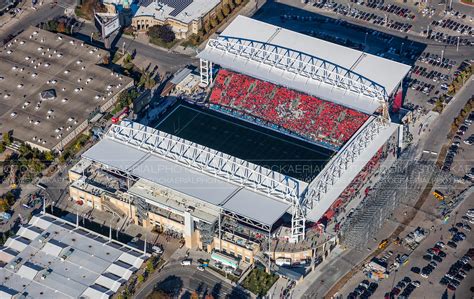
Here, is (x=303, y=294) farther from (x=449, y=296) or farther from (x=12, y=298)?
(x=12, y=298)

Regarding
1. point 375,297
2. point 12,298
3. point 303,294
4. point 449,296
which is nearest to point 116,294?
point 12,298

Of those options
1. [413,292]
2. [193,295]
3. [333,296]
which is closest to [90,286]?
[193,295]

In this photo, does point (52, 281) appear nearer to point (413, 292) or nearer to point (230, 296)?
point (230, 296)

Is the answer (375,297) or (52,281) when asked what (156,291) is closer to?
(52,281)

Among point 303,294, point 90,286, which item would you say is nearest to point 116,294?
point 90,286

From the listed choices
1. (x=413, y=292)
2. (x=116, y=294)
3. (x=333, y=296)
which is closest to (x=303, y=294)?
(x=333, y=296)
